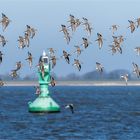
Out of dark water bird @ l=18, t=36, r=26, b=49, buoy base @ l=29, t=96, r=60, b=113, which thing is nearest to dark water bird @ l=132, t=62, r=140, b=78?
dark water bird @ l=18, t=36, r=26, b=49

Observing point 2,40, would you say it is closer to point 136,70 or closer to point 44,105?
point 136,70

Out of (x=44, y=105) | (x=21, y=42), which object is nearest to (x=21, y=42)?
(x=21, y=42)

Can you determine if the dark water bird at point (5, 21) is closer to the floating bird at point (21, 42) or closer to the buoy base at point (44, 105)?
the floating bird at point (21, 42)

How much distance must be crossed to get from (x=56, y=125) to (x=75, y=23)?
1475 inches

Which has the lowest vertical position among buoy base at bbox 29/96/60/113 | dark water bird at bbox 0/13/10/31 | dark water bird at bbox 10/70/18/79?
buoy base at bbox 29/96/60/113

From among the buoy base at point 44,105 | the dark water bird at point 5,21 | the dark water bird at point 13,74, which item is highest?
the dark water bird at point 5,21

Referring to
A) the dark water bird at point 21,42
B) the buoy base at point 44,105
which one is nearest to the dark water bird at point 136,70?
the dark water bird at point 21,42

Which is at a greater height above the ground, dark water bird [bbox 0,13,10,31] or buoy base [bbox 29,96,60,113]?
dark water bird [bbox 0,13,10,31]

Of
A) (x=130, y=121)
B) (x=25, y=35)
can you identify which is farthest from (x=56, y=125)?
(x=25, y=35)

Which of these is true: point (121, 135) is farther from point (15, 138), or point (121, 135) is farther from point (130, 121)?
point (130, 121)

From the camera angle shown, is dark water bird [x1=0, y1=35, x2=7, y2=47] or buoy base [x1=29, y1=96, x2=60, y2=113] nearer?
dark water bird [x1=0, y1=35, x2=7, y2=47]

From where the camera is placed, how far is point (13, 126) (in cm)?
6912

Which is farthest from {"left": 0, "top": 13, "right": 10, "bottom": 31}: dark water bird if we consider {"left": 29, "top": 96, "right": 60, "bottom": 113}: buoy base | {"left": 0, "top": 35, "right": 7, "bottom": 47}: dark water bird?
{"left": 29, "top": 96, "right": 60, "bottom": 113}: buoy base

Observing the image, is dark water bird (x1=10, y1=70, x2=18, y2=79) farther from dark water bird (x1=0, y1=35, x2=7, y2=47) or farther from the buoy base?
the buoy base
